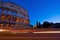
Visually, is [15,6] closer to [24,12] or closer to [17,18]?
[17,18]

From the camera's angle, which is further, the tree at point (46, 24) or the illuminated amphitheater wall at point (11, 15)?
the illuminated amphitheater wall at point (11, 15)

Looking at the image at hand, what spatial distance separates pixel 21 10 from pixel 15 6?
4.80 metres

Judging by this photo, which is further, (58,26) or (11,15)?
(11,15)

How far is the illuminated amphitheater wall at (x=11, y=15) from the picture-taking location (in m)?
34.8

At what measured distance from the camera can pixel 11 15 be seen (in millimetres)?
38062

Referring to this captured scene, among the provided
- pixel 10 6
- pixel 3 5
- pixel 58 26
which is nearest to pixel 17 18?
pixel 10 6

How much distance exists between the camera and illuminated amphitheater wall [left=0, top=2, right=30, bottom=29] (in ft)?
114

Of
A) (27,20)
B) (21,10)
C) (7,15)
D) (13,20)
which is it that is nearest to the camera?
(7,15)

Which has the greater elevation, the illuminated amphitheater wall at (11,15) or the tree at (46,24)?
the illuminated amphitheater wall at (11,15)

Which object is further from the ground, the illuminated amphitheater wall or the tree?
the illuminated amphitheater wall

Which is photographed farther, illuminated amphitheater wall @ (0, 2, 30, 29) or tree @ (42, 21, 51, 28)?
illuminated amphitheater wall @ (0, 2, 30, 29)

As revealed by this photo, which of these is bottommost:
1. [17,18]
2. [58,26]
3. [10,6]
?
[58,26]

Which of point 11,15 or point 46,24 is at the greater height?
point 11,15

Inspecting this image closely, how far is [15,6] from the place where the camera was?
131ft
